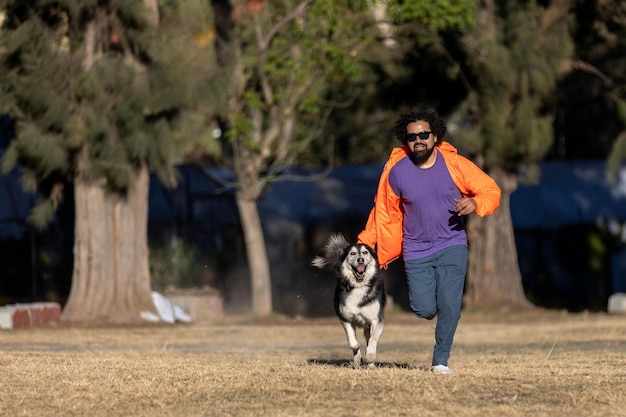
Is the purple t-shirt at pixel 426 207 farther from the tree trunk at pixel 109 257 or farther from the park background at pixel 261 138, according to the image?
the tree trunk at pixel 109 257

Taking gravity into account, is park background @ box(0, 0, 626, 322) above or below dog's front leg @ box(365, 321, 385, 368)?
above

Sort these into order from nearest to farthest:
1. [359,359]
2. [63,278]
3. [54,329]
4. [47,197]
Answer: [359,359], [54,329], [47,197], [63,278]

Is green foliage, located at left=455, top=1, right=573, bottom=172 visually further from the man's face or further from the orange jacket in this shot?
the man's face

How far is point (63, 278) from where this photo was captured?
100ft

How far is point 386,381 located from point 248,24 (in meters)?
18.5

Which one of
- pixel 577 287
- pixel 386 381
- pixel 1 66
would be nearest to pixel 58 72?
pixel 1 66

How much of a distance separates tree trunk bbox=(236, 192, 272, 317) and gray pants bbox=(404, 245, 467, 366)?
691 inches

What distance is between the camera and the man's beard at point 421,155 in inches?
477

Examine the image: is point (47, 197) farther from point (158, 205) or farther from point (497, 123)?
point (497, 123)

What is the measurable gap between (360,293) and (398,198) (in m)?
1.40

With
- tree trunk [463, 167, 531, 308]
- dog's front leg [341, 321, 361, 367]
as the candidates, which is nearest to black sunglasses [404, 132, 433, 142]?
dog's front leg [341, 321, 361, 367]

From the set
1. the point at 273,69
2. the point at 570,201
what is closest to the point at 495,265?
the point at 570,201

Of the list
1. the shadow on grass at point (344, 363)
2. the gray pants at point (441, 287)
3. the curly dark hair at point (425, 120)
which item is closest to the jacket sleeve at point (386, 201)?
the curly dark hair at point (425, 120)

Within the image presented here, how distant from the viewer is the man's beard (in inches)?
477
